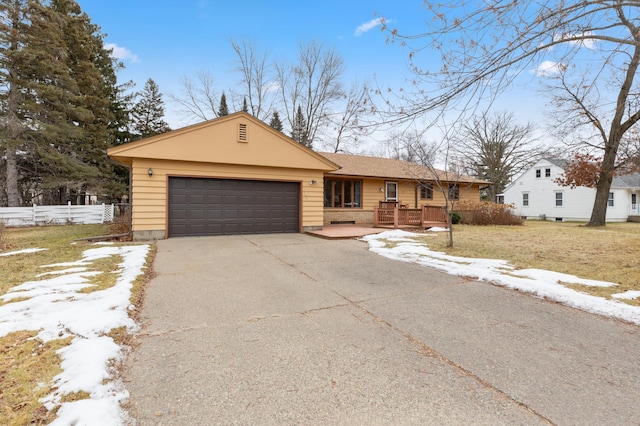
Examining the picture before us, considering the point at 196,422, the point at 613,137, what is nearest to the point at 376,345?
the point at 196,422

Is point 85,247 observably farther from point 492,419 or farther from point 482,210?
point 482,210

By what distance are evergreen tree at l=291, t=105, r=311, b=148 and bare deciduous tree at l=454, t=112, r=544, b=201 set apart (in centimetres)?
1432

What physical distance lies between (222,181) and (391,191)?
981 centimetres

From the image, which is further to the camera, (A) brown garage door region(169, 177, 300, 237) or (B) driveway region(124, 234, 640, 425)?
(A) brown garage door region(169, 177, 300, 237)

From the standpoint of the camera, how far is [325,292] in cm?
455

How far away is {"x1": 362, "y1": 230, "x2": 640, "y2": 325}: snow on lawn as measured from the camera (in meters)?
3.81

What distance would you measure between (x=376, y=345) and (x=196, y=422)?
166 cm

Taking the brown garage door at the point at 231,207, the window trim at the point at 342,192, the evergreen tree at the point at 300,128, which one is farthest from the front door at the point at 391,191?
the evergreen tree at the point at 300,128

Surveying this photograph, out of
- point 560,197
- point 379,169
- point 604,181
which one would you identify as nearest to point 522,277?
point 379,169

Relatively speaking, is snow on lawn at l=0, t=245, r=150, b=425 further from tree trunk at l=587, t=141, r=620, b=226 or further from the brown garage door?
tree trunk at l=587, t=141, r=620, b=226

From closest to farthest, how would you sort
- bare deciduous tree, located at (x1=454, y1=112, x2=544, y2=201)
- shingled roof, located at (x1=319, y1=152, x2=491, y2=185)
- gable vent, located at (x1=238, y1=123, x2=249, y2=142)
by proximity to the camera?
1. gable vent, located at (x1=238, y1=123, x2=249, y2=142)
2. shingled roof, located at (x1=319, y1=152, x2=491, y2=185)
3. bare deciduous tree, located at (x1=454, y1=112, x2=544, y2=201)

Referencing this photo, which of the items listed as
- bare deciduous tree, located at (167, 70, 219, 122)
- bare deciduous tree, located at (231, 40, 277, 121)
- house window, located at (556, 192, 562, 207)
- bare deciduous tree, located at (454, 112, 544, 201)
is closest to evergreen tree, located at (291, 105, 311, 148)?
bare deciduous tree, located at (231, 40, 277, 121)

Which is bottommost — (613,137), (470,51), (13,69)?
(470,51)

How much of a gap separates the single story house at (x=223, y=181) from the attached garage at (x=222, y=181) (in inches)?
1.1
